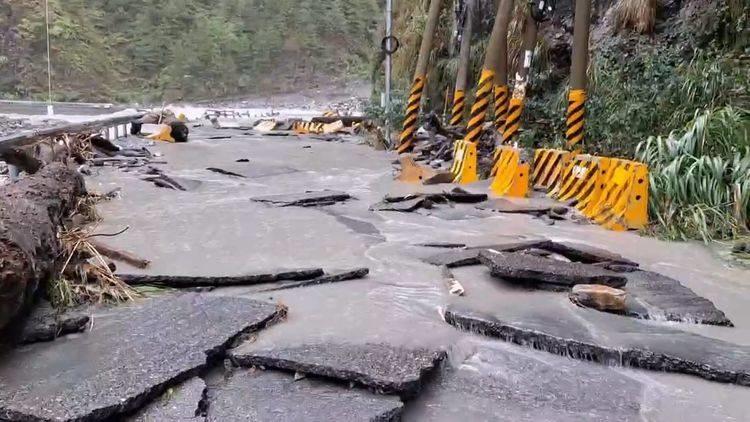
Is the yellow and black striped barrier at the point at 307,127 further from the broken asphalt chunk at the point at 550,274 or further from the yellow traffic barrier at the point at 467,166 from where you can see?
the broken asphalt chunk at the point at 550,274

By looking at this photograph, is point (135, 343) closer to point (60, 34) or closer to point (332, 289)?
point (332, 289)

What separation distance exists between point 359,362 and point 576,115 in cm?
882

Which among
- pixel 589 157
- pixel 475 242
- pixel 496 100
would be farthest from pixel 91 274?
pixel 496 100

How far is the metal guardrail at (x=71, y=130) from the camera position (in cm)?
791

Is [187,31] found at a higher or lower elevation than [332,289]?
higher

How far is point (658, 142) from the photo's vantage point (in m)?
8.19

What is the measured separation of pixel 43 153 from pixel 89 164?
Result: 11.8ft

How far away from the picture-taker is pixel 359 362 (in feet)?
11.2

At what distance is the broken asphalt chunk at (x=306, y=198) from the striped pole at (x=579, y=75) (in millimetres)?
4188

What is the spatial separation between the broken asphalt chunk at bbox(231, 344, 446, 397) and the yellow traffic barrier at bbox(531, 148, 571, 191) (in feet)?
22.4

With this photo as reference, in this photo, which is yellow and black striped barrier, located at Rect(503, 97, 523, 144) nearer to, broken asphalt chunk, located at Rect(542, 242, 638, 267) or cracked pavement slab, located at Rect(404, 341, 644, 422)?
broken asphalt chunk, located at Rect(542, 242, 638, 267)

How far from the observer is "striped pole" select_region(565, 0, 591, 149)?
1105 centimetres

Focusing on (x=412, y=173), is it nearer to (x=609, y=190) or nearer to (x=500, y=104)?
(x=500, y=104)

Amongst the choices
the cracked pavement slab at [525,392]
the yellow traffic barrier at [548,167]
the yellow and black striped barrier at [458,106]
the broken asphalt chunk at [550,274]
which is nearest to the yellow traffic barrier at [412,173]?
the yellow traffic barrier at [548,167]
